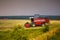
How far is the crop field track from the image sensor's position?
1.41 metres

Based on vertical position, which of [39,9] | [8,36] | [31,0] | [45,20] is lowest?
[8,36]

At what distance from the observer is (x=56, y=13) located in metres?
1.50

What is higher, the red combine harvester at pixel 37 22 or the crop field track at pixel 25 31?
the red combine harvester at pixel 37 22

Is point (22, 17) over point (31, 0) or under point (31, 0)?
under

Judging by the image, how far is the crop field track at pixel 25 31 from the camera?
141 centimetres

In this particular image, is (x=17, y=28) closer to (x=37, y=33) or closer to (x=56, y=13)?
(x=37, y=33)

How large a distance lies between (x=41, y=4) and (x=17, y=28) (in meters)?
0.43

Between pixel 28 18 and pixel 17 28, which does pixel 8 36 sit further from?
pixel 28 18

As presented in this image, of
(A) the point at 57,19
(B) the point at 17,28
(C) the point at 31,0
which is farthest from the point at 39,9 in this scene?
(B) the point at 17,28

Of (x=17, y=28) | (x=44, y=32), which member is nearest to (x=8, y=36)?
(x=17, y=28)

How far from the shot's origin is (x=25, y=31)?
143 centimetres

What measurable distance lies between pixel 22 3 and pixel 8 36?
451mm

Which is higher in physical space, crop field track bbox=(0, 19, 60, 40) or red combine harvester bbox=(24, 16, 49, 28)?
red combine harvester bbox=(24, 16, 49, 28)

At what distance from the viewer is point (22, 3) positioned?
4.97 ft
